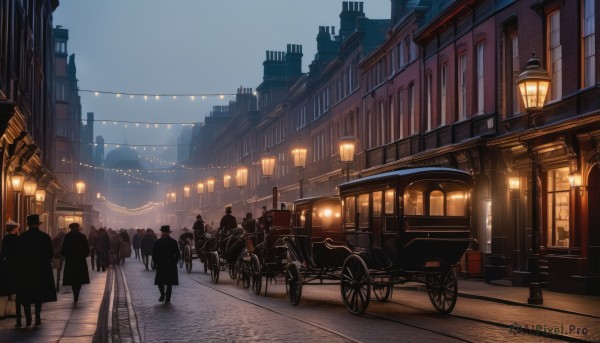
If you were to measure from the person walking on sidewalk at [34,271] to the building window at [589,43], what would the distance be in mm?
14423

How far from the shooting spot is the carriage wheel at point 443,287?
17188mm

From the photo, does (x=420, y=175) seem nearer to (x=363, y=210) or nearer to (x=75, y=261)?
(x=363, y=210)

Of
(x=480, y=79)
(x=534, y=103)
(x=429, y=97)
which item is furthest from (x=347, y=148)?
(x=534, y=103)

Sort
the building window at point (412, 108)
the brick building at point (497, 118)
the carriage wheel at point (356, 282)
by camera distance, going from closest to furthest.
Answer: the carriage wheel at point (356, 282) < the brick building at point (497, 118) < the building window at point (412, 108)

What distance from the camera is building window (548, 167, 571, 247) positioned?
82.1 ft

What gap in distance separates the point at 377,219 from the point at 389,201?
512mm

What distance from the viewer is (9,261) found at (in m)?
15.6

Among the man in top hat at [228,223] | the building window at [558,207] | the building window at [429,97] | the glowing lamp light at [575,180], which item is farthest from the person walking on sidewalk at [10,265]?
the building window at [429,97]

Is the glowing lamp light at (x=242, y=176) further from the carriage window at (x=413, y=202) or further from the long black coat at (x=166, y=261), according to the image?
the carriage window at (x=413, y=202)

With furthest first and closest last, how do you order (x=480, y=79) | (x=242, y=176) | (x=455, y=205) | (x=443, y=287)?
(x=242, y=176) → (x=480, y=79) → (x=455, y=205) → (x=443, y=287)

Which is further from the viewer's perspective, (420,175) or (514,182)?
(514,182)

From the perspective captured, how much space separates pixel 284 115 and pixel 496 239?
4394 centimetres

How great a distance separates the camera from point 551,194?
25.9 metres

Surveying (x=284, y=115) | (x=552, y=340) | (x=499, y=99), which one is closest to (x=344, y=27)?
(x=284, y=115)
